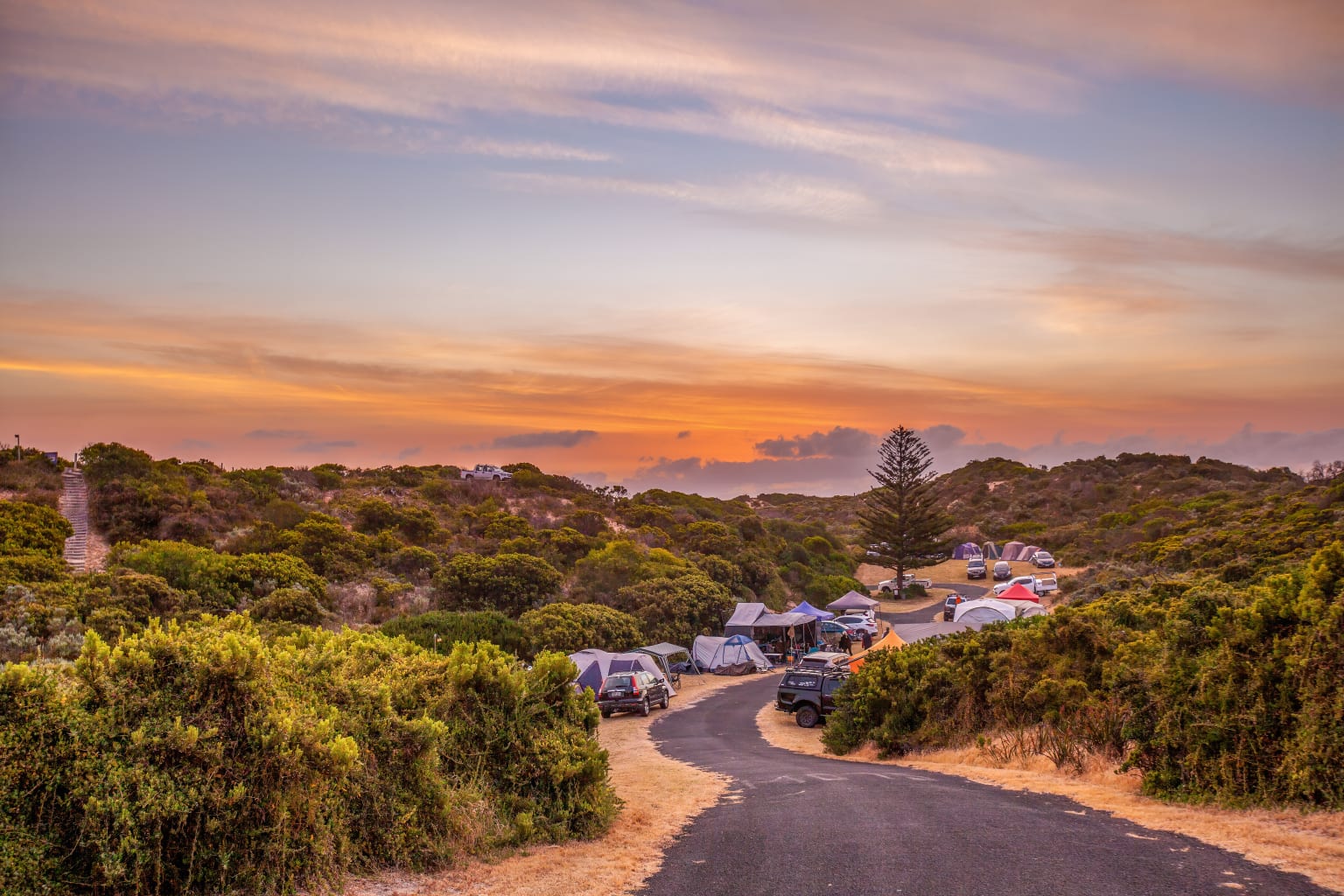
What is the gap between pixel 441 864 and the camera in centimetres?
705

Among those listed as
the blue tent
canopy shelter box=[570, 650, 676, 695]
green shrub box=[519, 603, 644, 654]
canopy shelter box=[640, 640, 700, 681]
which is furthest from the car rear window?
the blue tent

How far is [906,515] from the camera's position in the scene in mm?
64562

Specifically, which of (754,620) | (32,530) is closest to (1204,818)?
(754,620)

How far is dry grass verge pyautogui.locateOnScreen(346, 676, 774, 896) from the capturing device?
262 inches

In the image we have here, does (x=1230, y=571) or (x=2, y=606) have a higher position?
(x=1230, y=571)

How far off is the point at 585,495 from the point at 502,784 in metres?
59.4

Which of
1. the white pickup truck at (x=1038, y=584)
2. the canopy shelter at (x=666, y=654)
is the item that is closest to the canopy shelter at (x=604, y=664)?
the canopy shelter at (x=666, y=654)

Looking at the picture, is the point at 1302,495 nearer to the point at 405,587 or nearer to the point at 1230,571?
the point at 1230,571

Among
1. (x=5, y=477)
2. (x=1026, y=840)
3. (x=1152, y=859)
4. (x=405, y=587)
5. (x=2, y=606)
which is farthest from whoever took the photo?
(x=5, y=477)

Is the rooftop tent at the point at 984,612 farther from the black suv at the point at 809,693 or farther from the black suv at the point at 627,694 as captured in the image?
the black suv at the point at 627,694

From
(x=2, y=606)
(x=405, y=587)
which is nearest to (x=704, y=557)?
(x=405, y=587)

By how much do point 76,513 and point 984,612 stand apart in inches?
1513

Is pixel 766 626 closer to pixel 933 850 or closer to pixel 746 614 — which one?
pixel 746 614

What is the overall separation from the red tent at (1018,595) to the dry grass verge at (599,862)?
3103cm
